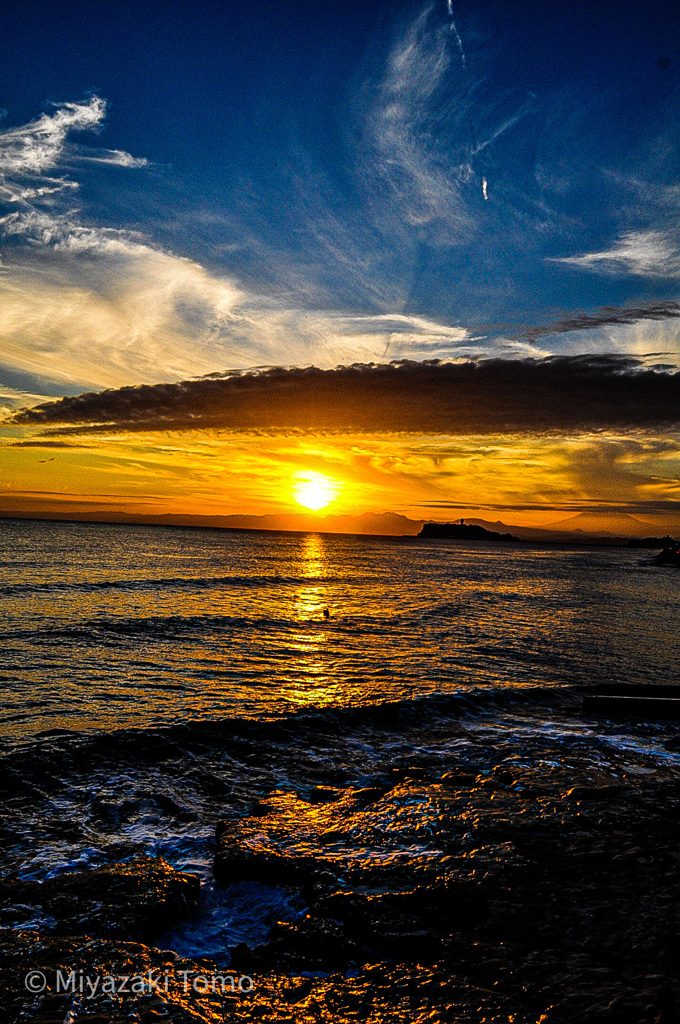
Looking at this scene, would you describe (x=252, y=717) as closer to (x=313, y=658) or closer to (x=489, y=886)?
(x=313, y=658)

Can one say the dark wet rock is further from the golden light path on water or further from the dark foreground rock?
the golden light path on water

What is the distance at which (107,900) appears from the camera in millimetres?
6328

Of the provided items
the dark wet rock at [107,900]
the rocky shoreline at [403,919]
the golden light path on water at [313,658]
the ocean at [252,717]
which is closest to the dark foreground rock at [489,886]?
the rocky shoreline at [403,919]

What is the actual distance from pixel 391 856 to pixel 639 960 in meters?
3.00

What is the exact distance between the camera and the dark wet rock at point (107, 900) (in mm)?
5941

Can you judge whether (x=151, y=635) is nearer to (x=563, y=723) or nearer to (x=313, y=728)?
(x=313, y=728)

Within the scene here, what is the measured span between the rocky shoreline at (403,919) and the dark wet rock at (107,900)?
21 mm

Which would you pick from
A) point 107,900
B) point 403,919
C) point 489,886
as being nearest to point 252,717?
point 107,900

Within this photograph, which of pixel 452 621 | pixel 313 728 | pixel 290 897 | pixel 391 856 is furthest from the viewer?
pixel 452 621

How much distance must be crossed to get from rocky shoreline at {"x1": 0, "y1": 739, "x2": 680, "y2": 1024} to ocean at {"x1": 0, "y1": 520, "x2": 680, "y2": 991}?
0.93 ft

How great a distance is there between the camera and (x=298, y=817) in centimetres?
852

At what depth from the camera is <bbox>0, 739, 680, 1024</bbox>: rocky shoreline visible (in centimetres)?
480

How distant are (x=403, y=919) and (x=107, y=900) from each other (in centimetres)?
Answer: 341

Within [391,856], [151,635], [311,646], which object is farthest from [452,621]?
[391,856]
